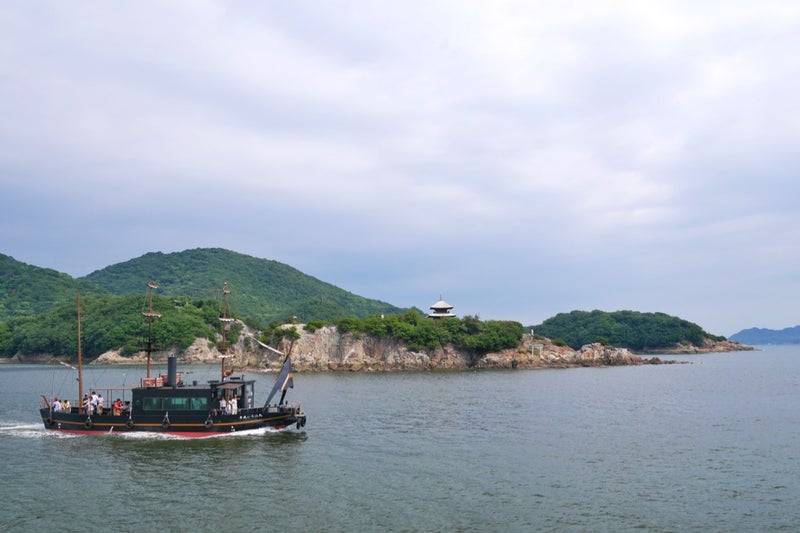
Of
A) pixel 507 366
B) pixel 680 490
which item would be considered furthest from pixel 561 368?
pixel 680 490

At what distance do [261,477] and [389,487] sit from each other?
8.14 meters

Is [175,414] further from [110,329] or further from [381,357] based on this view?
[110,329]

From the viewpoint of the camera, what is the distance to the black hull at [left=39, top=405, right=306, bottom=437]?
158 feet

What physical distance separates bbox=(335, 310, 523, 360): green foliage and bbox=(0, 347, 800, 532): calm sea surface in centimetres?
7584

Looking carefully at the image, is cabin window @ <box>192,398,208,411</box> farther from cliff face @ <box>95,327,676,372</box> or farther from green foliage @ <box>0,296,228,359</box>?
green foliage @ <box>0,296,228,359</box>

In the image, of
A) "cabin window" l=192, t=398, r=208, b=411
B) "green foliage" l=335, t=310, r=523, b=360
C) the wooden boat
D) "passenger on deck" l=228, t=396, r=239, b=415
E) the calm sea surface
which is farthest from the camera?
Result: "green foliage" l=335, t=310, r=523, b=360

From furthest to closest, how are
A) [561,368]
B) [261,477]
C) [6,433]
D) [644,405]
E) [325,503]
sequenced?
[561,368] < [644,405] < [6,433] < [261,477] < [325,503]

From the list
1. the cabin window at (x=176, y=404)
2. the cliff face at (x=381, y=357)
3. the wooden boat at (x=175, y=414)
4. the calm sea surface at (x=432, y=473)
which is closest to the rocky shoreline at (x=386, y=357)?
the cliff face at (x=381, y=357)

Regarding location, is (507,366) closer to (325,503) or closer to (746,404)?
(746,404)

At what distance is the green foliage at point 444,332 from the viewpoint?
141 meters

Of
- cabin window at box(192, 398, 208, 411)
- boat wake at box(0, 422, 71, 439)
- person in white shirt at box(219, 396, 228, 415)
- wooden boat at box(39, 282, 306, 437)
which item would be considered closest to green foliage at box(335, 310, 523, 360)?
boat wake at box(0, 422, 71, 439)

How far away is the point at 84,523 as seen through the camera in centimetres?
2708

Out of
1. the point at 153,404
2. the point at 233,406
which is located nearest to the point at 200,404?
the point at 233,406

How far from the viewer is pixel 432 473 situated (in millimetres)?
35125
